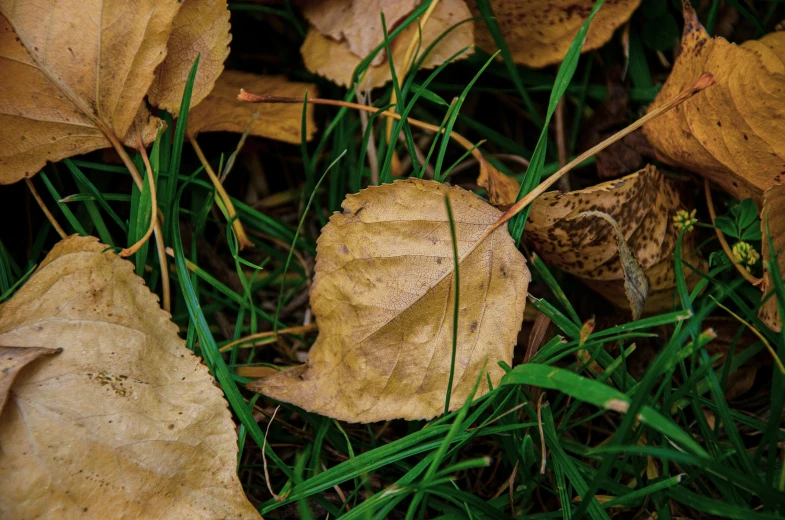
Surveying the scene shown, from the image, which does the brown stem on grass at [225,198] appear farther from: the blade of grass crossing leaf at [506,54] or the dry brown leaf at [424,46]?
the blade of grass crossing leaf at [506,54]

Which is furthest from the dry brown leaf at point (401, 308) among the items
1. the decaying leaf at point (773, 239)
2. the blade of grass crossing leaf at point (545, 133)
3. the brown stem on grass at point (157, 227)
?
the decaying leaf at point (773, 239)

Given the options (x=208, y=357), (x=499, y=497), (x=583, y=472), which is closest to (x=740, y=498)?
(x=583, y=472)

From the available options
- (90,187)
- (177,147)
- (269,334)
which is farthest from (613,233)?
(90,187)

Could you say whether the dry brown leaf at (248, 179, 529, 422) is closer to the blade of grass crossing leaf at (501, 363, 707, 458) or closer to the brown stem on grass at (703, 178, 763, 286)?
the blade of grass crossing leaf at (501, 363, 707, 458)

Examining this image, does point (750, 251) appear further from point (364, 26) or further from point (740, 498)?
point (364, 26)

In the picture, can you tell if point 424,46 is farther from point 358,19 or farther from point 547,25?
point 547,25
